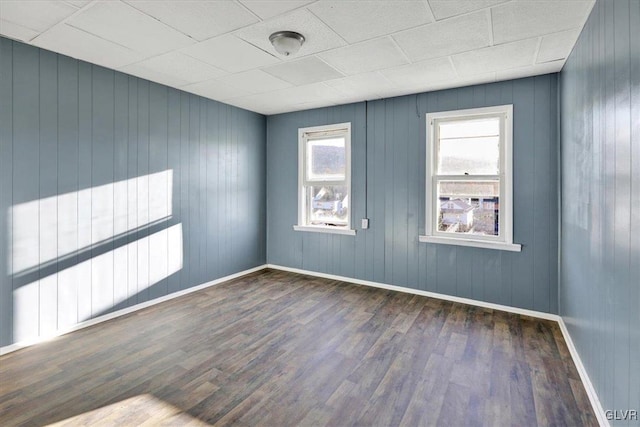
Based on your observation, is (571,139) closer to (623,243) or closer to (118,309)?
(623,243)

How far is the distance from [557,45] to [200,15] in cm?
289

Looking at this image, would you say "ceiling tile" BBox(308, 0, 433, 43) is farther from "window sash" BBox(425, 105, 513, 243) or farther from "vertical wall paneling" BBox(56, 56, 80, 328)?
"vertical wall paneling" BBox(56, 56, 80, 328)

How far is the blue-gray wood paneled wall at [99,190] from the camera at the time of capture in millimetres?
2752

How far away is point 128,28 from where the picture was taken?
2.50 m

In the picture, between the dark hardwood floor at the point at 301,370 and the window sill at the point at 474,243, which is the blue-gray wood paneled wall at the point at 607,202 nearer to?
the dark hardwood floor at the point at 301,370

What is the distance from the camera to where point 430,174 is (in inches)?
160

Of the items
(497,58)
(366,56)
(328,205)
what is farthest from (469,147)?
(328,205)

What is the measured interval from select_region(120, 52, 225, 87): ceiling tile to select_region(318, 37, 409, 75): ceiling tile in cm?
124

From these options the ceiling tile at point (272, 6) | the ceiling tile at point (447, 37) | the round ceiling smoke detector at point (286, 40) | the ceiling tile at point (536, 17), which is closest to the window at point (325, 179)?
the ceiling tile at point (447, 37)

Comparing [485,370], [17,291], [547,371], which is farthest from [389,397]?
[17,291]

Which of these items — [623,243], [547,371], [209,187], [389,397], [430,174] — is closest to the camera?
[623,243]

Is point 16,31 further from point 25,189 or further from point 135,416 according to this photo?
point 135,416

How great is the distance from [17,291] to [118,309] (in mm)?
905

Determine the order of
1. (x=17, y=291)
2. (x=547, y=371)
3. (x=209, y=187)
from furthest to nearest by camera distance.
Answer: (x=209, y=187)
(x=17, y=291)
(x=547, y=371)
